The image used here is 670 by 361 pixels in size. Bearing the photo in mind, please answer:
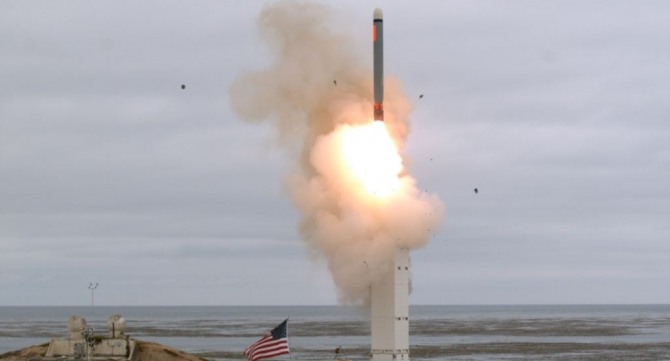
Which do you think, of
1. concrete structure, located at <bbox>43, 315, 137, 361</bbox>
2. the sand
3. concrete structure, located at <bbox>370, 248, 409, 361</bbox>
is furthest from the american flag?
concrete structure, located at <bbox>370, 248, 409, 361</bbox>

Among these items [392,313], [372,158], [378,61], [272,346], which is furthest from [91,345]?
[378,61]

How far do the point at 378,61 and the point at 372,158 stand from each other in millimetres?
5950

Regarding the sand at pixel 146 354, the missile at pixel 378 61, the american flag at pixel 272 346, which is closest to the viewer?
the american flag at pixel 272 346

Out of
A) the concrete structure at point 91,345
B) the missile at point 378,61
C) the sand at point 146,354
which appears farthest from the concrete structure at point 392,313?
the concrete structure at point 91,345

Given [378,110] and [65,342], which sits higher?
[378,110]

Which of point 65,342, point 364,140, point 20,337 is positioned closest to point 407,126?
point 364,140

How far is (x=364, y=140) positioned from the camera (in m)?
71.1

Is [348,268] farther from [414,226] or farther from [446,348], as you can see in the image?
[446,348]

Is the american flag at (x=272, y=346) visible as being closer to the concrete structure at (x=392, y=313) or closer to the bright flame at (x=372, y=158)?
the concrete structure at (x=392, y=313)

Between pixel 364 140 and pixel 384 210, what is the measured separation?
4.48 m

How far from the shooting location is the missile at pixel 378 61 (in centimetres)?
6969

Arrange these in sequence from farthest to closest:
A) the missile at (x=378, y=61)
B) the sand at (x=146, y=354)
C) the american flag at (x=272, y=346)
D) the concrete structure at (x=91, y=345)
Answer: the missile at (x=378, y=61) < the sand at (x=146, y=354) < the concrete structure at (x=91, y=345) < the american flag at (x=272, y=346)

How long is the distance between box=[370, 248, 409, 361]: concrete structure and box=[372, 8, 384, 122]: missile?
347 inches

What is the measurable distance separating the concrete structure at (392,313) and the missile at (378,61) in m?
8.80
